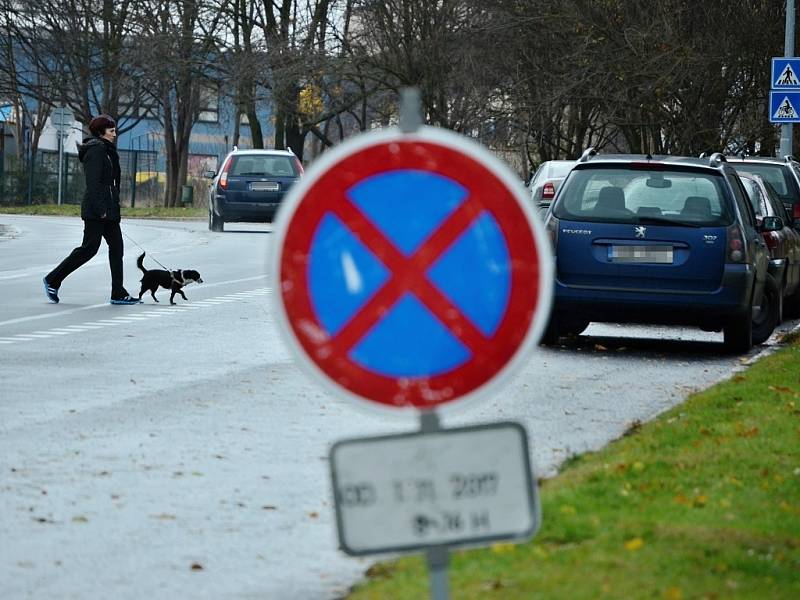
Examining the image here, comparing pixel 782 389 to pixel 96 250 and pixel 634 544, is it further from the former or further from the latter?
pixel 96 250

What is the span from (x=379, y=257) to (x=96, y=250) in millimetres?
15080

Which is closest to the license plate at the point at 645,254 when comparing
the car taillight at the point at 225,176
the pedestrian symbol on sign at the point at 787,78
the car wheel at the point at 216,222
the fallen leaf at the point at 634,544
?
the fallen leaf at the point at 634,544

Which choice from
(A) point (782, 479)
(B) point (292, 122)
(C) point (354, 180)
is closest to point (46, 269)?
(A) point (782, 479)

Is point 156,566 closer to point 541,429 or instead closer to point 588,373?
point 541,429

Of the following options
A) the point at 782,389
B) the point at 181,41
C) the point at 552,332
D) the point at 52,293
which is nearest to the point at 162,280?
the point at 52,293

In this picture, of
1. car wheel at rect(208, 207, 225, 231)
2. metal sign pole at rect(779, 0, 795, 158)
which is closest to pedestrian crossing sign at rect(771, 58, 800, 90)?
metal sign pole at rect(779, 0, 795, 158)

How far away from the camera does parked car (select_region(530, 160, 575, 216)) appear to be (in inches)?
1032

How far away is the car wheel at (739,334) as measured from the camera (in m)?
15.1

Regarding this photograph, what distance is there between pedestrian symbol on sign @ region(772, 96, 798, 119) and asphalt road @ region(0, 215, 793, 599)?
12.9m

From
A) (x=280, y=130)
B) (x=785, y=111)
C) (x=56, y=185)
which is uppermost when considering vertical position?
(x=785, y=111)

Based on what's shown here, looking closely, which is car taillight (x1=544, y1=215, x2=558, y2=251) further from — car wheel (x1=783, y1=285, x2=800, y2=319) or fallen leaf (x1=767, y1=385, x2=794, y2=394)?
car wheel (x1=783, y1=285, x2=800, y2=319)

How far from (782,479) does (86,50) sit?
53.9 metres

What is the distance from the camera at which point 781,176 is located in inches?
971

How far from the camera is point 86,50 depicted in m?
59.6
